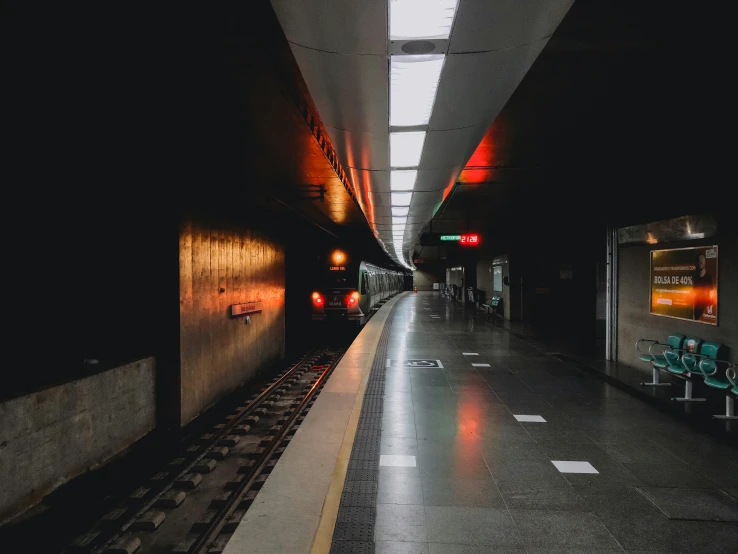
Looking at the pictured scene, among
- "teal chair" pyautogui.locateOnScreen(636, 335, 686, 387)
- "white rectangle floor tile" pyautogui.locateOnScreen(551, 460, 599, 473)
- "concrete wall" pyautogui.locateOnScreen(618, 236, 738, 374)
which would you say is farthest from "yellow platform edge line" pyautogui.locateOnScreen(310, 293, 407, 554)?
"concrete wall" pyautogui.locateOnScreen(618, 236, 738, 374)

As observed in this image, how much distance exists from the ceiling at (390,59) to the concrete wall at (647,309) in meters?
3.47

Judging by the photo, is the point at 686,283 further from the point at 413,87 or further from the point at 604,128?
the point at 413,87

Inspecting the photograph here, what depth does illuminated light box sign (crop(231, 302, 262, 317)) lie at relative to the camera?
23.9 ft

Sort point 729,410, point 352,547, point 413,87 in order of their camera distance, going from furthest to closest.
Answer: point 729,410, point 413,87, point 352,547

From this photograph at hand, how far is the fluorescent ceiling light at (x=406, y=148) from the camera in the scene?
4.31 metres

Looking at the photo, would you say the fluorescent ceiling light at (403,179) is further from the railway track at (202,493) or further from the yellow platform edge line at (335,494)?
the railway track at (202,493)

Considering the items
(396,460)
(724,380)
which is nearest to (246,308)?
(396,460)

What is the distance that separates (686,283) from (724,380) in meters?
1.55

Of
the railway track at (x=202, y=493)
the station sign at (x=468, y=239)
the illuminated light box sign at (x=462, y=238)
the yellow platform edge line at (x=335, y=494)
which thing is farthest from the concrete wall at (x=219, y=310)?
the station sign at (x=468, y=239)

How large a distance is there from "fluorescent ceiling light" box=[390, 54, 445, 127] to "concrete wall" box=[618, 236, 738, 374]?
13.7 feet

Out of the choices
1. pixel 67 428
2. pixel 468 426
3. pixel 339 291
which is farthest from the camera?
pixel 339 291

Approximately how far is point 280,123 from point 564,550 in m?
5.02

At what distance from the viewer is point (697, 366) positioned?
504 cm

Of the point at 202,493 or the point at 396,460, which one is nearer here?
the point at 396,460
